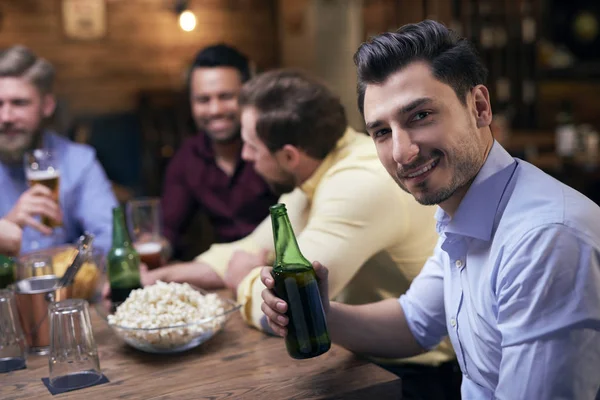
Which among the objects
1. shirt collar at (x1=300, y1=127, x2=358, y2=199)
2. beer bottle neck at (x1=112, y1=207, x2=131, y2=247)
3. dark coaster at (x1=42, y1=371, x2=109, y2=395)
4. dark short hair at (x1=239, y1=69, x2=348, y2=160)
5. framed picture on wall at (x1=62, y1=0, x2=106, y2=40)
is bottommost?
dark coaster at (x1=42, y1=371, x2=109, y2=395)

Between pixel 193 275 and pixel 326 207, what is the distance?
0.48 metres

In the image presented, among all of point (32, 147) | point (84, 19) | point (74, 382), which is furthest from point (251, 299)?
point (84, 19)

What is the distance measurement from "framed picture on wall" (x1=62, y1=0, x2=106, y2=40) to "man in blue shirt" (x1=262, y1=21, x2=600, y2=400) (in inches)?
180

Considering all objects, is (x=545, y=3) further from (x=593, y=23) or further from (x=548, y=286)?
(x=548, y=286)

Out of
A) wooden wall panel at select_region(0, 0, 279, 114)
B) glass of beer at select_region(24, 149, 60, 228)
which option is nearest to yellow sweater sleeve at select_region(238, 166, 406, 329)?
glass of beer at select_region(24, 149, 60, 228)

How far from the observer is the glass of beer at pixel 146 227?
7.09ft

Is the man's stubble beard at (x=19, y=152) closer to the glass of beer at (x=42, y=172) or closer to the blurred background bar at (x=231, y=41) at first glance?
the glass of beer at (x=42, y=172)

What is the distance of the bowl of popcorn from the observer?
Result: 5.01 ft

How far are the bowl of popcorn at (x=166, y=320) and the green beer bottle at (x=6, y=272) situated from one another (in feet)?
1.07

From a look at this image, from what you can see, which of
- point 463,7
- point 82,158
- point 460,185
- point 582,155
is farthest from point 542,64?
point 460,185

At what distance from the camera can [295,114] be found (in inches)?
79.2

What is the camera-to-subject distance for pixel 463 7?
560 centimetres

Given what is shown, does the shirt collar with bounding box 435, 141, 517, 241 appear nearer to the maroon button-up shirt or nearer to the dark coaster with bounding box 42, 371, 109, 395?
the dark coaster with bounding box 42, 371, 109, 395

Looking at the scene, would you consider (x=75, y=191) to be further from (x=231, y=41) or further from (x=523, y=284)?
(x=231, y=41)
